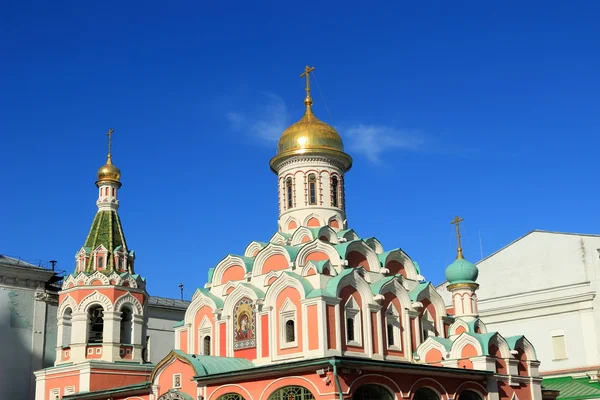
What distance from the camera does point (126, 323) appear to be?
74.2ft

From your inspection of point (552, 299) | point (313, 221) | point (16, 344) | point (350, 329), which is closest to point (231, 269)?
point (313, 221)

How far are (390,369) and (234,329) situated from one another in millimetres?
4864

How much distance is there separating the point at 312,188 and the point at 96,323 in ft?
23.4

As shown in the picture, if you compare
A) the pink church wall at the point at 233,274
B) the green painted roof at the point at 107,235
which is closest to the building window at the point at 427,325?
the pink church wall at the point at 233,274

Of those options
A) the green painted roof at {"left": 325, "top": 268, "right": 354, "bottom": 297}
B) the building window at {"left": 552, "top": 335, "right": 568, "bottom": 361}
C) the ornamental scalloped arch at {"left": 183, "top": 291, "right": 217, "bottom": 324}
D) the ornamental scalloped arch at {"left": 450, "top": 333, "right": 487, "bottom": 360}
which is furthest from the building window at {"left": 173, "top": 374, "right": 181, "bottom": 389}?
the building window at {"left": 552, "top": 335, "right": 568, "bottom": 361}

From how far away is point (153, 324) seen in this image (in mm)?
31141

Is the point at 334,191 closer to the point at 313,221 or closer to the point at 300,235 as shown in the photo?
the point at 313,221

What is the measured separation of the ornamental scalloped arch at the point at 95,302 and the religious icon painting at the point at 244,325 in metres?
4.26

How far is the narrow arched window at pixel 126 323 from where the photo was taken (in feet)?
73.8

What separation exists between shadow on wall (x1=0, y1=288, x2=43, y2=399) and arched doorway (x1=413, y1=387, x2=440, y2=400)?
44.6 feet

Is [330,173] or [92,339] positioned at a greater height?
[330,173]

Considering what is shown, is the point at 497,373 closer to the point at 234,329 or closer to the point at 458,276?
the point at 458,276

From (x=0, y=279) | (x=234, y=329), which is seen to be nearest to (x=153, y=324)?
(x=0, y=279)

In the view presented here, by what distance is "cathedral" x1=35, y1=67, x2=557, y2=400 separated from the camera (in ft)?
55.8
